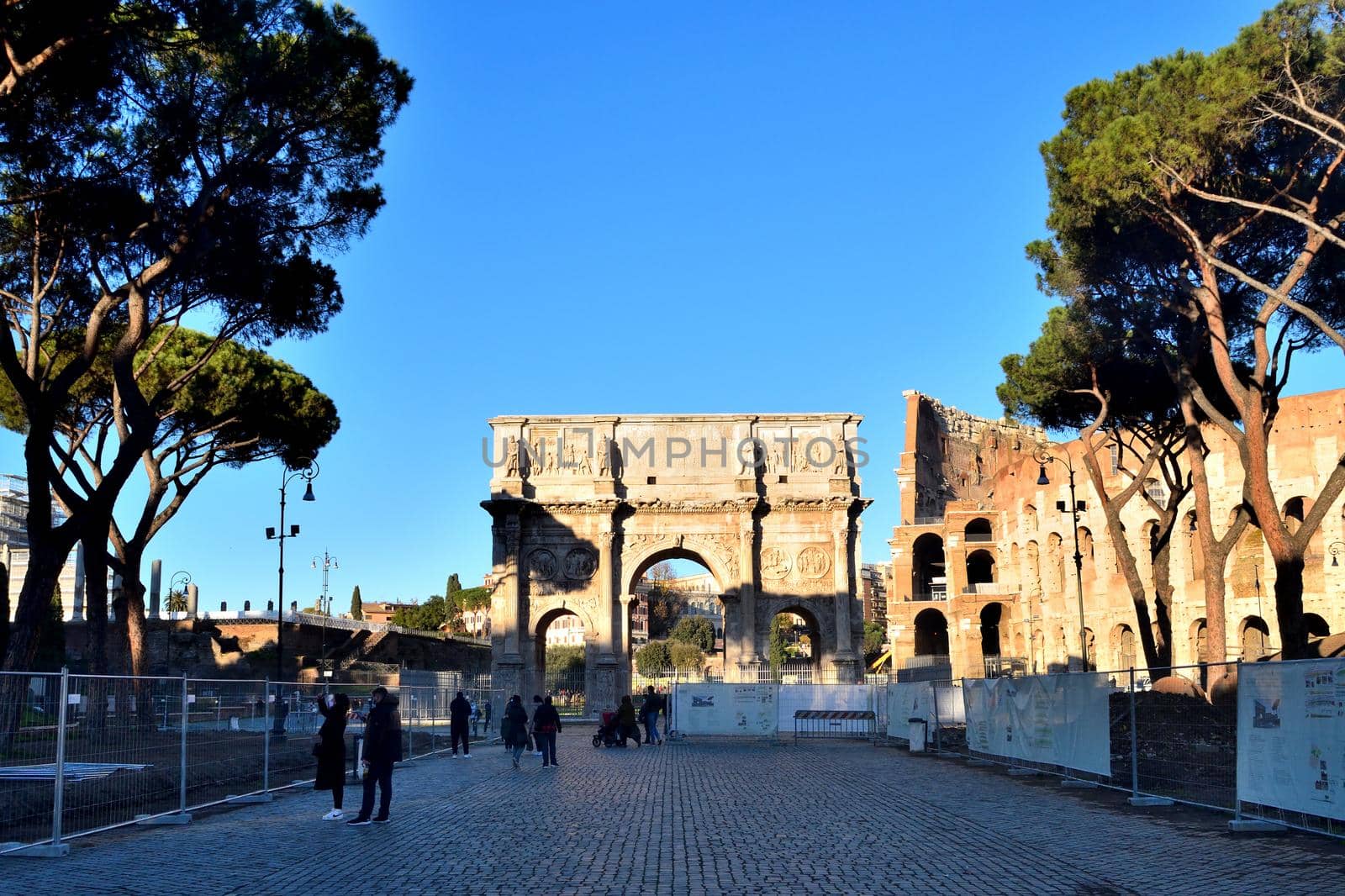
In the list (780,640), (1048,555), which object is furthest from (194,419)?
(780,640)

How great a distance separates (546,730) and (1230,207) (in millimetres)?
12935

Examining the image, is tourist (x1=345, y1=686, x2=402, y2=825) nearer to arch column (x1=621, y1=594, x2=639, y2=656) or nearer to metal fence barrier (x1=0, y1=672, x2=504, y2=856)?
metal fence barrier (x1=0, y1=672, x2=504, y2=856)

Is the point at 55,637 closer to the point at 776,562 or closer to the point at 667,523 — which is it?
the point at 667,523

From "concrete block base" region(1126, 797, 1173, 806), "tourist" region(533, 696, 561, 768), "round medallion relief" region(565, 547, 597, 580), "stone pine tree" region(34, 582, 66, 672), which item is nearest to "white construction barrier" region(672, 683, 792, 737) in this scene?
"tourist" region(533, 696, 561, 768)

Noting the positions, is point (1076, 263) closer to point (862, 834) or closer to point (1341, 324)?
point (1341, 324)

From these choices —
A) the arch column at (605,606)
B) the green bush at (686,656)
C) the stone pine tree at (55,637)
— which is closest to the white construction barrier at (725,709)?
the arch column at (605,606)

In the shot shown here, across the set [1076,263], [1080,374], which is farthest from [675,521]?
[1076,263]

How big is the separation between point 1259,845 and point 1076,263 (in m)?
13.1

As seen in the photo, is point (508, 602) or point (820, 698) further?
point (508, 602)

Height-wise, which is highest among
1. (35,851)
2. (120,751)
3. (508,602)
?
(508,602)

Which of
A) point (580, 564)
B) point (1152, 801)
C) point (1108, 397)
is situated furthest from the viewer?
point (580, 564)

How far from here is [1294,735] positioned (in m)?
9.01

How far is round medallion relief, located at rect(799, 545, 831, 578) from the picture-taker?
117 feet

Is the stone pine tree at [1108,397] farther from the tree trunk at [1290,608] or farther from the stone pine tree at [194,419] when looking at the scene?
the stone pine tree at [194,419]
